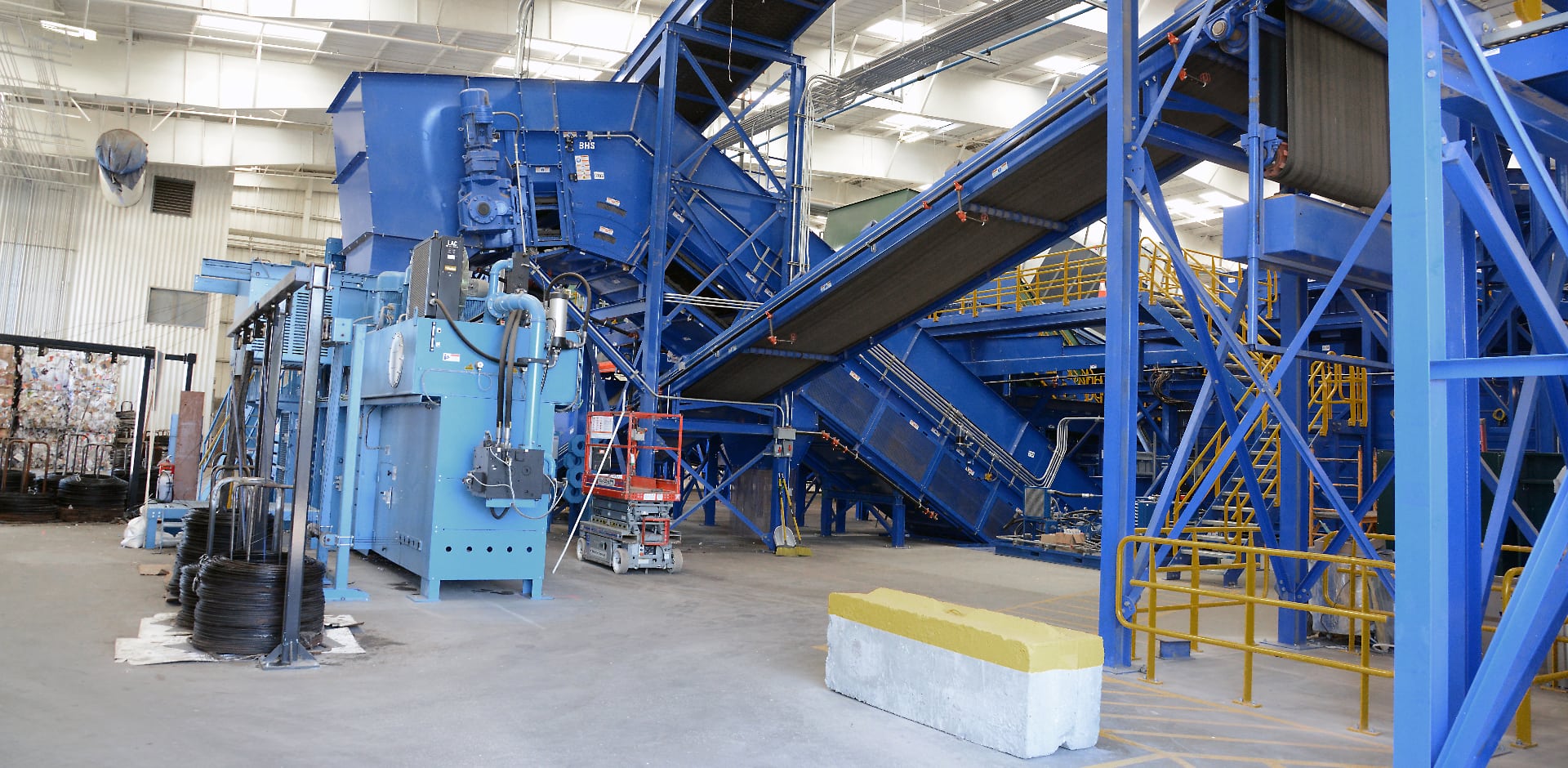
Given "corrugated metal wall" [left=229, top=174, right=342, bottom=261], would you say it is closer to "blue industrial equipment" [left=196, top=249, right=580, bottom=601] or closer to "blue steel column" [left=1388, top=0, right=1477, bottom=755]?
"blue industrial equipment" [left=196, top=249, right=580, bottom=601]

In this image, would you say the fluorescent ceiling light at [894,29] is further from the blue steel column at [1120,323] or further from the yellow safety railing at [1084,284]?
the blue steel column at [1120,323]

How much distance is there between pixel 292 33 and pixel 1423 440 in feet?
76.1

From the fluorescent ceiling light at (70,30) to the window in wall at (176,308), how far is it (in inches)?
332

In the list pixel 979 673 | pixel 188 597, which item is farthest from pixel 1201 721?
pixel 188 597

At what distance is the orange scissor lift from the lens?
507 inches

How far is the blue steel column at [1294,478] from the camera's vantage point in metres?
9.31

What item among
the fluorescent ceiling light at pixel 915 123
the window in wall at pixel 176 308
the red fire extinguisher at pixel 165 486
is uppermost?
the fluorescent ceiling light at pixel 915 123

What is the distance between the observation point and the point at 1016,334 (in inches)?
757

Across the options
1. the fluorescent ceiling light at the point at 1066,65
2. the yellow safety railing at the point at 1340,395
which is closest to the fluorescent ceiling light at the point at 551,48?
the fluorescent ceiling light at the point at 1066,65

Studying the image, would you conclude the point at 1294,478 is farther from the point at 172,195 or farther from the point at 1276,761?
the point at 172,195

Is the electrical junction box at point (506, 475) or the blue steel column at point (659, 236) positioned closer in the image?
the electrical junction box at point (506, 475)

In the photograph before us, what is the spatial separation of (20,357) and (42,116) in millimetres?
9836

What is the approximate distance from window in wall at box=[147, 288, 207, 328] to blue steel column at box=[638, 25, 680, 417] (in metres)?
18.6

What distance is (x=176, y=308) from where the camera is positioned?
27.9 metres
